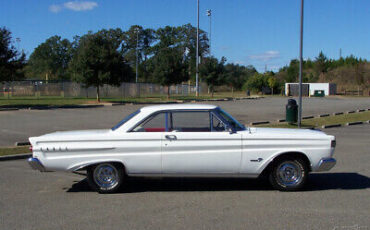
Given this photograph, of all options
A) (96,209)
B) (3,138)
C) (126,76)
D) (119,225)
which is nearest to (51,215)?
(96,209)

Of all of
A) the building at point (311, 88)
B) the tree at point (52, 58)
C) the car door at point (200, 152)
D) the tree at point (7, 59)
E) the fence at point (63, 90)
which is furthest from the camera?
the tree at point (52, 58)

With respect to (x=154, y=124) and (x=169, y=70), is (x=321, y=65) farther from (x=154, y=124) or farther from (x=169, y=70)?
(x=154, y=124)

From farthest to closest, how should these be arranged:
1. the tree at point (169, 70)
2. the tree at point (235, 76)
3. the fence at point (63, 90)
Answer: the tree at point (235, 76) → the tree at point (169, 70) → the fence at point (63, 90)

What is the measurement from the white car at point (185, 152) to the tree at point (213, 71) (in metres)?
46.2

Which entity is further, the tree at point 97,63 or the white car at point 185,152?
the tree at point 97,63

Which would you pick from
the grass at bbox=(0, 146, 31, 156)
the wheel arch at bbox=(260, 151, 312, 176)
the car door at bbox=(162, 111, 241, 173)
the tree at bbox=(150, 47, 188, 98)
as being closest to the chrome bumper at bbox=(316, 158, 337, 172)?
the wheel arch at bbox=(260, 151, 312, 176)

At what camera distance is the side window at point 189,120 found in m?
6.59

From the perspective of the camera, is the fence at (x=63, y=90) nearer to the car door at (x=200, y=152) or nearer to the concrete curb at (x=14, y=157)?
the concrete curb at (x=14, y=157)

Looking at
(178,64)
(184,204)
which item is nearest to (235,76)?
(178,64)

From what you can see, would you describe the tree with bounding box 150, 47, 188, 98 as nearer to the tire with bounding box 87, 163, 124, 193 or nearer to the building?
the building

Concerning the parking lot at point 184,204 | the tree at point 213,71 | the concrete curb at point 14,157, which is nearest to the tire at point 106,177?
the parking lot at point 184,204

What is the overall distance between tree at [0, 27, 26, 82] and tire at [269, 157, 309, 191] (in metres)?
25.5

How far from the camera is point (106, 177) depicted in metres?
6.57

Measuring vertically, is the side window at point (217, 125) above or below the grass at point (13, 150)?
above
